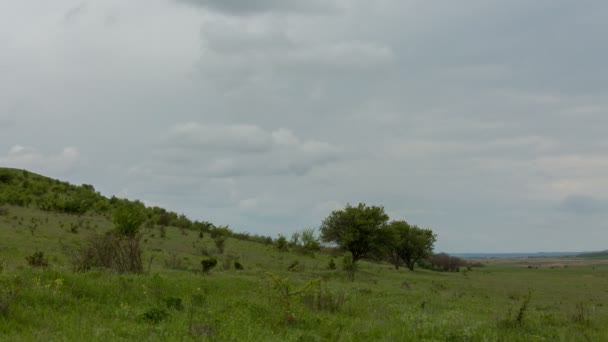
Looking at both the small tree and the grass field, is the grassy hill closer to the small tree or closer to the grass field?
the grass field

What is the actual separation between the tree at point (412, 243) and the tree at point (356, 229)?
212 inches

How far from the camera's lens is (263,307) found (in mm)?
14391

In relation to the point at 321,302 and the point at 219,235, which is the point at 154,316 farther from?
the point at 219,235

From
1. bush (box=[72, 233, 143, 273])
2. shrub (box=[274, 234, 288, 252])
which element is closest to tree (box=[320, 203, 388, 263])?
shrub (box=[274, 234, 288, 252])

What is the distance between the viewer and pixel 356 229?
45750mm

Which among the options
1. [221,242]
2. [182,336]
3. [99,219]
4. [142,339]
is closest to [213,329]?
[182,336]

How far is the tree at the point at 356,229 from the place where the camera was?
150ft

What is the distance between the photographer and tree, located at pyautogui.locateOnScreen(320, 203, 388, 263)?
45.6 m

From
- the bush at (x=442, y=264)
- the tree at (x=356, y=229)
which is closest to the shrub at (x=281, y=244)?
the tree at (x=356, y=229)

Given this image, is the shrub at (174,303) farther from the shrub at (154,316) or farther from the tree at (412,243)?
the tree at (412,243)

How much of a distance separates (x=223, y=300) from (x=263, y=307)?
141cm

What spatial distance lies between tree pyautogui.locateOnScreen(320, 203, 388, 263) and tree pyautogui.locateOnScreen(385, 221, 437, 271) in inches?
212

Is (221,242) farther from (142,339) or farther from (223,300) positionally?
(142,339)

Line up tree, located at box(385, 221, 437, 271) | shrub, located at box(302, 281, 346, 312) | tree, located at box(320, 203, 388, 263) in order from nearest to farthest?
shrub, located at box(302, 281, 346, 312) < tree, located at box(320, 203, 388, 263) < tree, located at box(385, 221, 437, 271)
